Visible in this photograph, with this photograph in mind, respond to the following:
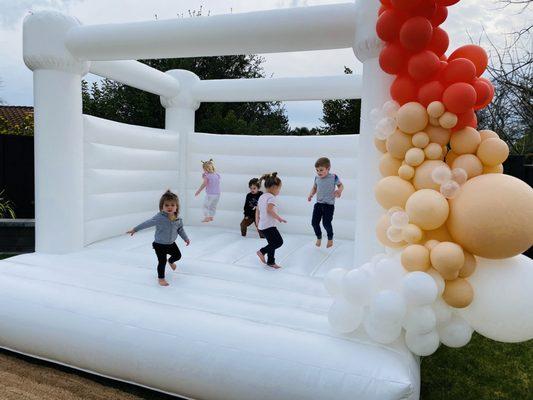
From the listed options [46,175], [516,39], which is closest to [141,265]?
[46,175]

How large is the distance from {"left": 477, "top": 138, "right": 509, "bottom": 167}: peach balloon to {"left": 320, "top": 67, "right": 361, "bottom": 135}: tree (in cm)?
1368

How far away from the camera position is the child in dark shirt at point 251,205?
5082 millimetres

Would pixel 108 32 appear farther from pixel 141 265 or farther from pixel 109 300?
pixel 109 300

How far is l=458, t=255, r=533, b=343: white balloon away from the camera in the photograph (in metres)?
2.05

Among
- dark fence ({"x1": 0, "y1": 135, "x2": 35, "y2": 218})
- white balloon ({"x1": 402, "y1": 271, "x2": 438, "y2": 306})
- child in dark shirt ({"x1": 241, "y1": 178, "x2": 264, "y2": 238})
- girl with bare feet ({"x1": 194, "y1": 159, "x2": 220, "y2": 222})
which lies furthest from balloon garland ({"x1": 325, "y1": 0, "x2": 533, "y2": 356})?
dark fence ({"x1": 0, "y1": 135, "x2": 35, "y2": 218})

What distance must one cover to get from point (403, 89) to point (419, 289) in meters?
1.11

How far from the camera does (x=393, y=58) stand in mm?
2469

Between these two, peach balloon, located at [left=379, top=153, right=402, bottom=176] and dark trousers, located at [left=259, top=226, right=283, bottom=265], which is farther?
dark trousers, located at [left=259, top=226, right=283, bottom=265]

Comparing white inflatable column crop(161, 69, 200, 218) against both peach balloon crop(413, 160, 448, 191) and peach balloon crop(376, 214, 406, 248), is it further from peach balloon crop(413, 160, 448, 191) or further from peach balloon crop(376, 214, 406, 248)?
peach balloon crop(413, 160, 448, 191)

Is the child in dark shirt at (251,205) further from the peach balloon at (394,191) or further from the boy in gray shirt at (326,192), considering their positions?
the peach balloon at (394,191)

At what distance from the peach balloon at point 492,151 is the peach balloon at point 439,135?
18 centimetres

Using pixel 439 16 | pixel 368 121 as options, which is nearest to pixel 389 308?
pixel 368 121

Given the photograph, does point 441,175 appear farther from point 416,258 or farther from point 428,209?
point 416,258

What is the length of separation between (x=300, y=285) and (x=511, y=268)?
4.68 ft
